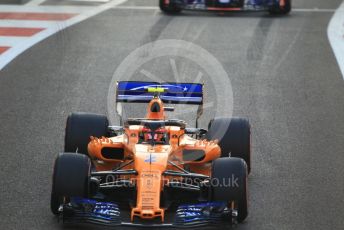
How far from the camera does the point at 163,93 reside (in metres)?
11.4

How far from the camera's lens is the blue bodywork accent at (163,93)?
1137 cm

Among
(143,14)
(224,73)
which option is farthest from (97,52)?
(143,14)

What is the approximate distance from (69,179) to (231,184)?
56.4 inches

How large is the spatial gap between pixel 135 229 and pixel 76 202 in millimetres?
574

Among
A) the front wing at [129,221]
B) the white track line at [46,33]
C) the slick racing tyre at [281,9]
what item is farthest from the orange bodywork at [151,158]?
the slick racing tyre at [281,9]

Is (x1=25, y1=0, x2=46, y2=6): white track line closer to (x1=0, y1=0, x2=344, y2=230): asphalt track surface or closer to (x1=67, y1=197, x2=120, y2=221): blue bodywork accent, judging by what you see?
(x1=0, y1=0, x2=344, y2=230): asphalt track surface

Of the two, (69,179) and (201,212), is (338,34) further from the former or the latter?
(69,179)

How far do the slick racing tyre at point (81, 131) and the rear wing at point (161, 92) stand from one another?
1.61 ft

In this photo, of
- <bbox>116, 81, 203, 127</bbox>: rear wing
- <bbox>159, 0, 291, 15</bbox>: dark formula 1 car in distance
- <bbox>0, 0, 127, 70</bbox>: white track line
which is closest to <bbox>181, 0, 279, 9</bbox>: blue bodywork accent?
<bbox>159, 0, 291, 15</bbox>: dark formula 1 car in distance

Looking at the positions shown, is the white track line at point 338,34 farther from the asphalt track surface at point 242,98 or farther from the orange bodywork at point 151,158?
the orange bodywork at point 151,158

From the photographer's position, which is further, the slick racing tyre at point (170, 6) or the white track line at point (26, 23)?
the slick racing tyre at point (170, 6)

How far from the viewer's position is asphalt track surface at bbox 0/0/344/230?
1048 cm

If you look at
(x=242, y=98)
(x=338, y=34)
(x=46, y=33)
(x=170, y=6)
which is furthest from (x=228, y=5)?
(x=242, y=98)

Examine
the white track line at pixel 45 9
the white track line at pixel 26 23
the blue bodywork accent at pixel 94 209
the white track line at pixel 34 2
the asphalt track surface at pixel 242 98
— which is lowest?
the asphalt track surface at pixel 242 98
